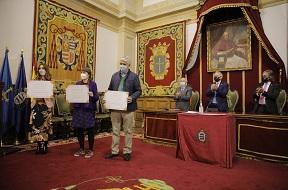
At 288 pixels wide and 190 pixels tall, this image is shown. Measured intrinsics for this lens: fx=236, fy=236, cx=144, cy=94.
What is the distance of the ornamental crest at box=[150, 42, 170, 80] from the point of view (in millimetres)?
6816

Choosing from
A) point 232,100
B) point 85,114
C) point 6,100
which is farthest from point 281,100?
point 6,100

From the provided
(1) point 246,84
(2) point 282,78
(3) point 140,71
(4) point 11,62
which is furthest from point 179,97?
(4) point 11,62

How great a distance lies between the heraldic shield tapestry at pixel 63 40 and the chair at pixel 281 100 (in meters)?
4.44

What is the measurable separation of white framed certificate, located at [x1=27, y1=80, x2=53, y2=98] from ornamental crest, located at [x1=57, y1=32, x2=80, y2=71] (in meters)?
2.14

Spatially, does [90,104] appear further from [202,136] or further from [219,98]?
[219,98]

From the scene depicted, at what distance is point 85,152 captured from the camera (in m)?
3.77

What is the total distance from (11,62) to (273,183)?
16.1 feet

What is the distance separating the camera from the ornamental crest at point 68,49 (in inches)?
217

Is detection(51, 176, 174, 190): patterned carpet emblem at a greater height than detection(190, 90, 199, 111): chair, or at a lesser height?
lesser

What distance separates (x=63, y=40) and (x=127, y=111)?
3135 millimetres

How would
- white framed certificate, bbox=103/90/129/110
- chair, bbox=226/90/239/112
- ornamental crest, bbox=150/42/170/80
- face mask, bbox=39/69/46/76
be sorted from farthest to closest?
1. ornamental crest, bbox=150/42/170/80
2. chair, bbox=226/90/239/112
3. face mask, bbox=39/69/46/76
4. white framed certificate, bbox=103/90/129/110

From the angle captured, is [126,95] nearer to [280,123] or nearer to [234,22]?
[280,123]

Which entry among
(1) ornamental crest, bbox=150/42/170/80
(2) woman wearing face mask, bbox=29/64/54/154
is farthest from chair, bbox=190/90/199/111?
(2) woman wearing face mask, bbox=29/64/54/154

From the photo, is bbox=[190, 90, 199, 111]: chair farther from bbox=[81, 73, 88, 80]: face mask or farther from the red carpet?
bbox=[81, 73, 88, 80]: face mask
